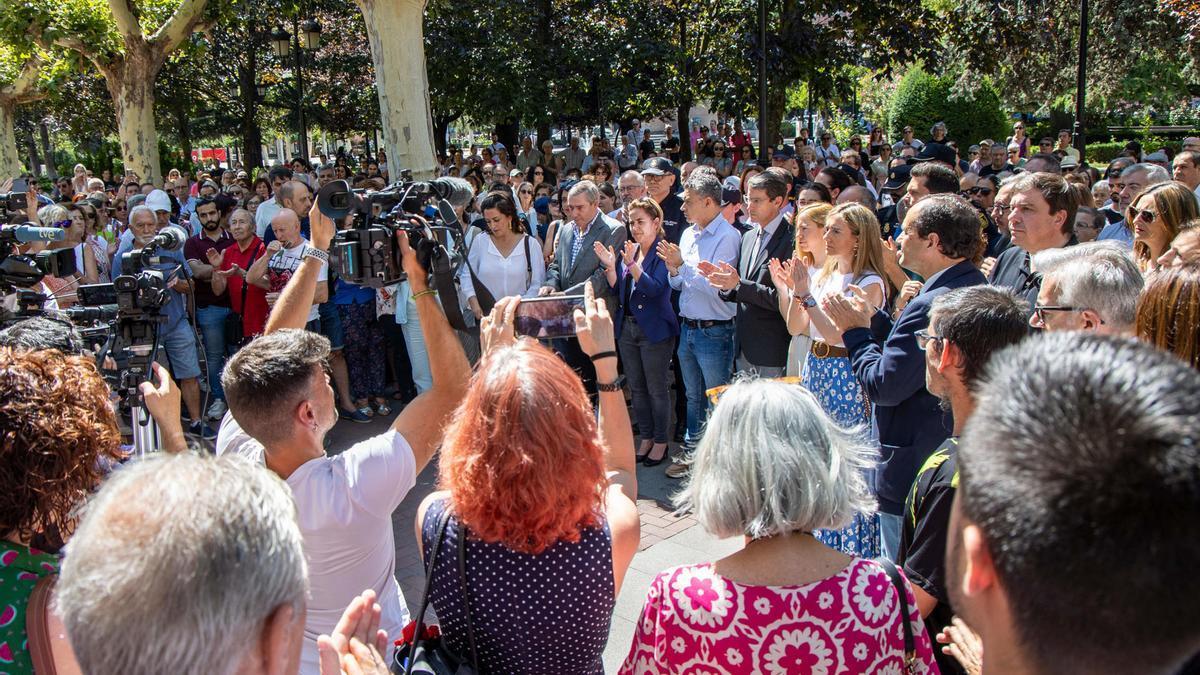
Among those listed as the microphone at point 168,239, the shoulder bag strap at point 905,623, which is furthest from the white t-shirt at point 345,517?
the microphone at point 168,239

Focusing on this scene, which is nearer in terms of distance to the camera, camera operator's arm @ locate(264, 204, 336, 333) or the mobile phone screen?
the mobile phone screen

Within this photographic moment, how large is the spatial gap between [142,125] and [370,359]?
11.3 meters

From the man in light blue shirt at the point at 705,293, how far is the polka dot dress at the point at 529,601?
3.83 metres

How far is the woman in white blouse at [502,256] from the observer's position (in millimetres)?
6613

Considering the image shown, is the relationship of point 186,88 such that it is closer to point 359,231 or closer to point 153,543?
point 359,231

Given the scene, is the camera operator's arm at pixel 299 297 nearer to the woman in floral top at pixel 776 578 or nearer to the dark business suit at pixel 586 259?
the woman in floral top at pixel 776 578

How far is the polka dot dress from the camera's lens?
2025 mm

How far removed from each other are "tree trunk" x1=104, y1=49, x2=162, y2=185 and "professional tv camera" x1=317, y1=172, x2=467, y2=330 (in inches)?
584

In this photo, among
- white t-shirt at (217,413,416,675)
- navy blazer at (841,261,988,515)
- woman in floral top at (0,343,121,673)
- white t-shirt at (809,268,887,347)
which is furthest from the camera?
white t-shirt at (809,268,887,347)

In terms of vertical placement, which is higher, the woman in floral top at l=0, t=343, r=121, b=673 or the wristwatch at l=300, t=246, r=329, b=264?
the wristwatch at l=300, t=246, r=329, b=264

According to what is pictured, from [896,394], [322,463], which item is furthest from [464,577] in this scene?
[896,394]

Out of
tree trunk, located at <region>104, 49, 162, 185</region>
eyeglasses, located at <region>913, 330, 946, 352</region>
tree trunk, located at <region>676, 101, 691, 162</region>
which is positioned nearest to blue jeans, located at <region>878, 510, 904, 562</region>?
eyeglasses, located at <region>913, 330, 946, 352</region>

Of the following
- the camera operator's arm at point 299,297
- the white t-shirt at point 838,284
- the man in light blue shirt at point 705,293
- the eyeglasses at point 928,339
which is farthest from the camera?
the man in light blue shirt at point 705,293

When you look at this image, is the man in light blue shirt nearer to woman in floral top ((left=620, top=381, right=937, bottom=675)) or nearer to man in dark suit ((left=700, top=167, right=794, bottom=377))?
man in dark suit ((left=700, top=167, right=794, bottom=377))
